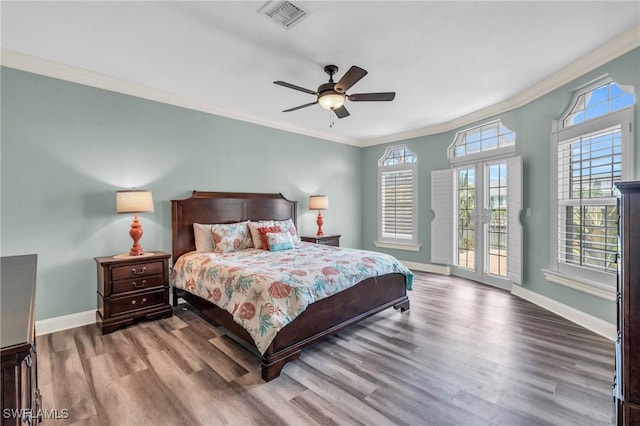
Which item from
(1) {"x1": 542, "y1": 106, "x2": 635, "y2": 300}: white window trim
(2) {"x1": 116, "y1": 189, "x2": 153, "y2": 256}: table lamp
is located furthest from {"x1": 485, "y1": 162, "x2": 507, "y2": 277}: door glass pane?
(2) {"x1": 116, "y1": 189, "x2": 153, "y2": 256}: table lamp

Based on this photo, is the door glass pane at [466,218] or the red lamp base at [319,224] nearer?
the door glass pane at [466,218]

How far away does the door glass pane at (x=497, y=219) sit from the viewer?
179 inches

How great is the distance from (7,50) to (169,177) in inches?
71.4

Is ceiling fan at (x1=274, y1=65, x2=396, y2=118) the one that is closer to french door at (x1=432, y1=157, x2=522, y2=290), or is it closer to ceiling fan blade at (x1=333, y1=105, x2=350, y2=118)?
ceiling fan blade at (x1=333, y1=105, x2=350, y2=118)

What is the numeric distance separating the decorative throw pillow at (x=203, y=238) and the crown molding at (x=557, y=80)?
13.8 ft

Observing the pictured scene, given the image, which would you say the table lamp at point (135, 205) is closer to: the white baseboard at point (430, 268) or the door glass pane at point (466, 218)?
the white baseboard at point (430, 268)

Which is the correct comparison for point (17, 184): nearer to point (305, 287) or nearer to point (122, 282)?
point (122, 282)

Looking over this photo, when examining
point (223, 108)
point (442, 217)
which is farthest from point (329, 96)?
point (442, 217)

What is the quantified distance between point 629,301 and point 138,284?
3.87m

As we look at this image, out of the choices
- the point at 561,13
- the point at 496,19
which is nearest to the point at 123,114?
the point at 496,19

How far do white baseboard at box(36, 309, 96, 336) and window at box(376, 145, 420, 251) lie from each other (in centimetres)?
499

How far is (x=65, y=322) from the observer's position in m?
3.15

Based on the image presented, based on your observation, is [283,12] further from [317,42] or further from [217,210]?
[217,210]

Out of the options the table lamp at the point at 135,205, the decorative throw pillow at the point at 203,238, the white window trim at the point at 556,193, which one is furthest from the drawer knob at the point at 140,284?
the white window trim at the point at 556,193
